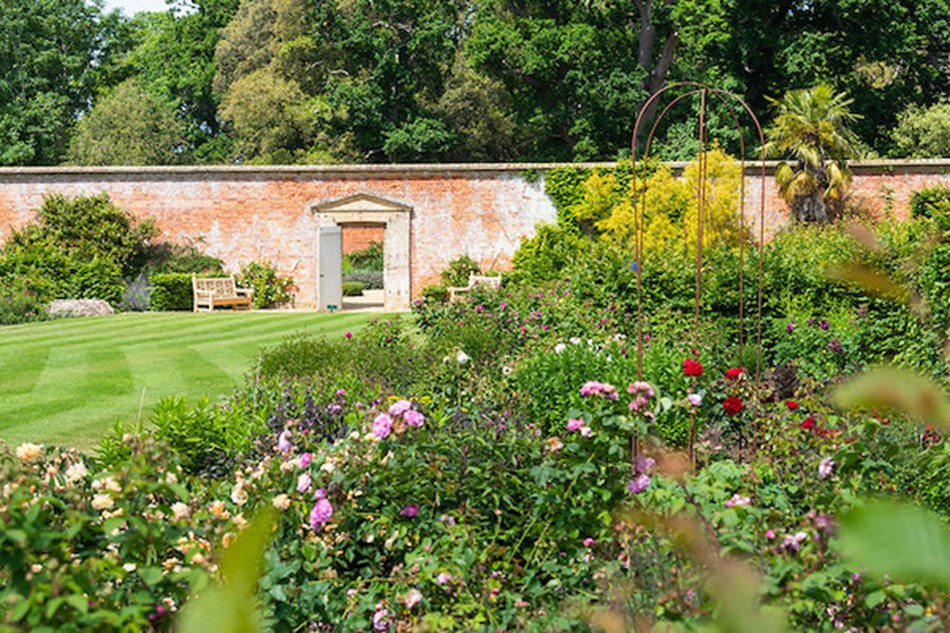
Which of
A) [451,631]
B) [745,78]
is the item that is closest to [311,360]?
[451,631]

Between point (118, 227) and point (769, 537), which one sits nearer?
point (769, 537)

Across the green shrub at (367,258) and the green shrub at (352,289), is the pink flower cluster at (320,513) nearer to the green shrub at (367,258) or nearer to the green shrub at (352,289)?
the green shrub at (352,289)

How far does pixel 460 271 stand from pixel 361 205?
2198 millimetres

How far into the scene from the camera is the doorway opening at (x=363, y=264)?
22359 mm

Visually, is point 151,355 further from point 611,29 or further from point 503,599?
point 611,29

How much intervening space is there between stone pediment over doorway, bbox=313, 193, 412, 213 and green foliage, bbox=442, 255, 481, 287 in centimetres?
132

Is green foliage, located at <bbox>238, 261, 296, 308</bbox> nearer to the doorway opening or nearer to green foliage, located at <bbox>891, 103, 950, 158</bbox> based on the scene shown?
the doorway opening

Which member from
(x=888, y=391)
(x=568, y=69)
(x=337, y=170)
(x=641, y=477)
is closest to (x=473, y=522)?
(x=641, y=477)

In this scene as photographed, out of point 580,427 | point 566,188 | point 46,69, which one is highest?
point 46,69

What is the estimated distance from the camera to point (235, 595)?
34 cm

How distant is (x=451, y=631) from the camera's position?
2.50 metres

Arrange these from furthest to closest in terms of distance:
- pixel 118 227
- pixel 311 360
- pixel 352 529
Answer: pixel 118 227, pixel 311 360, pixel 352 529

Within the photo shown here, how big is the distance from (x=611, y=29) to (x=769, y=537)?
23920 millimetres

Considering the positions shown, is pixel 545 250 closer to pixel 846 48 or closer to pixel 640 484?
pixel 846 48
